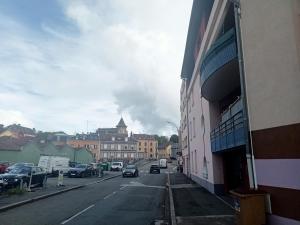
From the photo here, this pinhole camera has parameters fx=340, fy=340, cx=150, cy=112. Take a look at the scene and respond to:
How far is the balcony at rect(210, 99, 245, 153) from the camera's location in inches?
507

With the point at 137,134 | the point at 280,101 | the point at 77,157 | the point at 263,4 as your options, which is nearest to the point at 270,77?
the point at 280,101

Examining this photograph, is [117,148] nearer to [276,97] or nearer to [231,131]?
[231,131]

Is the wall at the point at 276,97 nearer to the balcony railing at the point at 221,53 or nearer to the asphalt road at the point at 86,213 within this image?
the balcony railing at the point at 221,53

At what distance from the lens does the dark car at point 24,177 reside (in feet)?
70.9

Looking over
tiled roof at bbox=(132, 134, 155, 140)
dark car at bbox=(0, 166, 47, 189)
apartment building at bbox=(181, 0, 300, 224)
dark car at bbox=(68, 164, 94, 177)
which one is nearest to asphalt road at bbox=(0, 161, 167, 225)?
apartment building at bbox=(181, 0, 300, 224)

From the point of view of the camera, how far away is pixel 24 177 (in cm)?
2270

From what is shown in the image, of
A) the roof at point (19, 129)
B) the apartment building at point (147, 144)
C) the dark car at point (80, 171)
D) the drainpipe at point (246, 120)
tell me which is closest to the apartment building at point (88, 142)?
the roof at point (19, 129)

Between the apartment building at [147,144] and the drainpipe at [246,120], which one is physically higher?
the apartment building at [147,144]

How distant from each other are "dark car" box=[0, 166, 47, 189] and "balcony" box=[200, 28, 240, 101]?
13.0 m

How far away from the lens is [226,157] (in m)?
20.5

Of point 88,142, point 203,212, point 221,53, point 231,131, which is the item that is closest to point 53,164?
point 203,212

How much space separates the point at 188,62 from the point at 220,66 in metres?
20.8

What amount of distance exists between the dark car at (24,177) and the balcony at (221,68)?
13.0m

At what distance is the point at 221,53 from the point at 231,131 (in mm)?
3316
